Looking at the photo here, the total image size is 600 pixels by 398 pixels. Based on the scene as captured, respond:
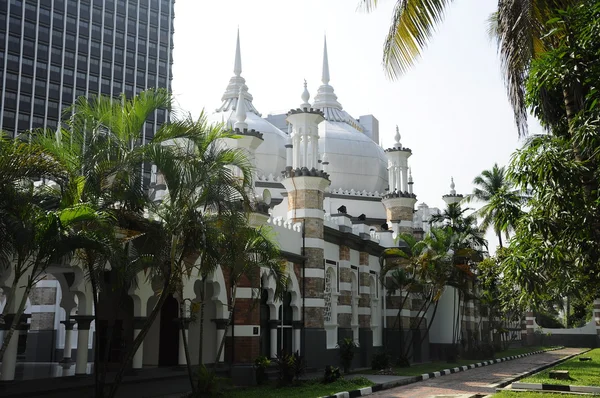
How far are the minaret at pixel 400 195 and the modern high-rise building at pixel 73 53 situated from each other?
42973 mm

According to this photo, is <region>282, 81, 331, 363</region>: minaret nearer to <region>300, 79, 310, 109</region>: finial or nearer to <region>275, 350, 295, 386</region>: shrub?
<region>300, 79, 310, 109</region>: finial

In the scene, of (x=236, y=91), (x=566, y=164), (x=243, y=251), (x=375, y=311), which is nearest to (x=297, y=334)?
(x=375, y=311)

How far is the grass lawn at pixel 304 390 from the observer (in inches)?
724

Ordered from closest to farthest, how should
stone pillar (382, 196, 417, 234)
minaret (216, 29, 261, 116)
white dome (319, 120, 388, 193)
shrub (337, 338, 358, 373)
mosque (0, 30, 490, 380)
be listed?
1. mosque (0, 30, 490, 380)
2. shrub (337, 338, 358, 373)
3. stone pillar (382, 196, 417, 234)
4. white dome (319, 120, 388, 193)
5. minaret (216, 29, 261, 116)

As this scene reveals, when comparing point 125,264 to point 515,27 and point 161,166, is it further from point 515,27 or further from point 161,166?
point 515,27

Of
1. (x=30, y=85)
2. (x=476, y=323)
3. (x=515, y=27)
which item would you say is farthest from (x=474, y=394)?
→ (x=30, y=85)

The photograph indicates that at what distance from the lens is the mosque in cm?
2133

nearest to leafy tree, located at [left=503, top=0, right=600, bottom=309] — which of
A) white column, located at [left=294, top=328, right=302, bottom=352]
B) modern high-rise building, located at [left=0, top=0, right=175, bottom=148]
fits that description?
white column, located at [left=294, top=328, right=302, bottom=352]

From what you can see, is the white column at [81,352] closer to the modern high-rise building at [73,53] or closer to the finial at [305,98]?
the finial at [305,98]

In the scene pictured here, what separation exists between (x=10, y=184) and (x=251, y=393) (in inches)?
381

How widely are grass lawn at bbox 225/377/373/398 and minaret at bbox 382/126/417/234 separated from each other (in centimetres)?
1550

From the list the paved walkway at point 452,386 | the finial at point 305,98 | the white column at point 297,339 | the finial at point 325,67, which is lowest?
the paved walkway at point 452,386

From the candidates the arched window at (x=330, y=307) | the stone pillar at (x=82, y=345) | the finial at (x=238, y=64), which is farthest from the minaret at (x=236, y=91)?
the stone pillar at (x=82, y=345)

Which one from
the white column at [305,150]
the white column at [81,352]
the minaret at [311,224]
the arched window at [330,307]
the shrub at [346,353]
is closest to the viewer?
the white column at [81,352]
